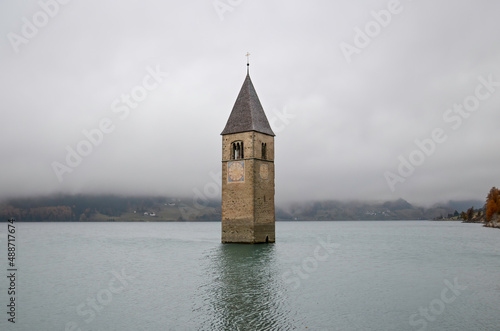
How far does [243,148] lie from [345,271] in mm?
19142

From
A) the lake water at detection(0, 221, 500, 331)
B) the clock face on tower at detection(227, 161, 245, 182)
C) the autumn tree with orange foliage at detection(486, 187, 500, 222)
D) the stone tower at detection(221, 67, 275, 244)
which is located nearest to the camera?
the lake water at detection(0, 221, 500, 331)

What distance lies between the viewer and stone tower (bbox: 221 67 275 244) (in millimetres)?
41812

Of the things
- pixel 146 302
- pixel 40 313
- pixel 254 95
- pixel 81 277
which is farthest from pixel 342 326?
pixel 254 95

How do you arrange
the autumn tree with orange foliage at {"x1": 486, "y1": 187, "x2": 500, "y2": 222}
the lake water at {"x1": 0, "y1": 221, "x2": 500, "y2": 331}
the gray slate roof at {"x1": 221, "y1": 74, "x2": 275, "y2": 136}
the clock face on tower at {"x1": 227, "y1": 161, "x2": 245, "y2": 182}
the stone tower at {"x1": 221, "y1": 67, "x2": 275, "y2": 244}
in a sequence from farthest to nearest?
the autumn tree with orange foliage at {"x1": 486, "y1": 187, "x2": 500, "y2": 222}
the gray slate roof at {"x1": 221, "y1": 74, "x2": 275, "y2": 136}
the clock face on tower at {"x1": 227, "y1": 161, "x2": 245, "y2": 182}
the stone tower at {"x1": 221, "y1": 67, "x2": 275, "y2": 244}
the lake water at {"x1": 0, "y1": 221, "x2": 500, "y2": 331}

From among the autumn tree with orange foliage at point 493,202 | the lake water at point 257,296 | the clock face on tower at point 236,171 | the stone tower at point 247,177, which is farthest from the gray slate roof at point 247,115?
the autumn tree with orange foliage at point 493,202

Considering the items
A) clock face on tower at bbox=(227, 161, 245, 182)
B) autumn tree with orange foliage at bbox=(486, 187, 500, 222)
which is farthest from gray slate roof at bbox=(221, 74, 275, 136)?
autumn tree with orange foliage at bbox=(486, 187, 500, 222)

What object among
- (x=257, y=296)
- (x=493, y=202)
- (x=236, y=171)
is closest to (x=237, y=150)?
(x=236, y=171)

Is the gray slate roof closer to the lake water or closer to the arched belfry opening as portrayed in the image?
the arched belfry opening

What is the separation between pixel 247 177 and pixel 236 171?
164cm

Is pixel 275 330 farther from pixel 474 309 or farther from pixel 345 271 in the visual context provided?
pixel 345 271

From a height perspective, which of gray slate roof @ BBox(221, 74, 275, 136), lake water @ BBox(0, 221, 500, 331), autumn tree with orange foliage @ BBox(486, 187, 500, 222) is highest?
gray slate roof @ BBox(221, 74, 275, 136)

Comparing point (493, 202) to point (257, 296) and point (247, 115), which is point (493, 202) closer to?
point (247, 115)

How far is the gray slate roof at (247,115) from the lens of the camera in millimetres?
43781

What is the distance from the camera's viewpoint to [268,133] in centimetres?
4534
